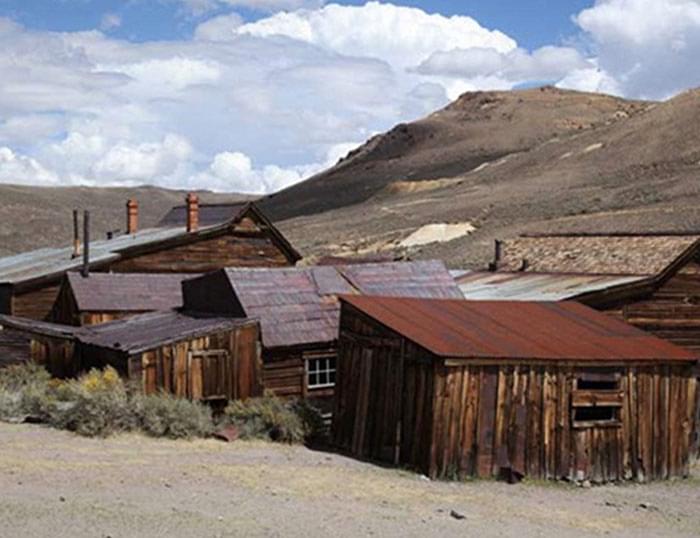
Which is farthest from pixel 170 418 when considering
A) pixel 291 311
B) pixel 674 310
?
pixel 674 310

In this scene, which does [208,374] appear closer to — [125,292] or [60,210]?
[125,292]

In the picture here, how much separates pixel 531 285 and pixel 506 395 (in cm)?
1006

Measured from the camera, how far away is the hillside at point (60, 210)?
341 feet

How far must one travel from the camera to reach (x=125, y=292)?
3173 centimetres

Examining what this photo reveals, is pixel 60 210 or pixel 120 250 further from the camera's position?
pixel 60 210

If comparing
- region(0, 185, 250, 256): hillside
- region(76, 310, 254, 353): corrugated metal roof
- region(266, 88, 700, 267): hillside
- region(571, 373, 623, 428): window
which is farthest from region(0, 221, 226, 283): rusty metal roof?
region(0, 185, 250, 256): hillside

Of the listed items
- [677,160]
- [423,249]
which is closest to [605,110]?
[677,160]

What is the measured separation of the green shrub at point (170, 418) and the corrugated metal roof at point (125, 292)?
10516 mm

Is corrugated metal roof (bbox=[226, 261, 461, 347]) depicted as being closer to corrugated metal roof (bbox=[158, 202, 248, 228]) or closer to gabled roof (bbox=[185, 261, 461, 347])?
gabled roof (bbox=[185, 261, 461, 347])

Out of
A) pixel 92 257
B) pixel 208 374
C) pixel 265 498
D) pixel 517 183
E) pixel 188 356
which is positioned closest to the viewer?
pixel 265 498

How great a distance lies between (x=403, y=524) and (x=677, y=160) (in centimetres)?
7504

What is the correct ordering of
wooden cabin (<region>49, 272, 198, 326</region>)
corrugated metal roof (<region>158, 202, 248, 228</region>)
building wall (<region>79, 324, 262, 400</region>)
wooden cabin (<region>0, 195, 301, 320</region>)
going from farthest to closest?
corrugated metal roof (<region>158, 202, 248, 228</region>), wooden cabin (<region>0, 195, 301, 320</region>), wooden cabin (<region>49, 272, 198, 326</region>), building wall (<region>79, 324, 262, 400</region>)

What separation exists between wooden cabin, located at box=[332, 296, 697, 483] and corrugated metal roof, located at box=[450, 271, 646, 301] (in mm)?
3570

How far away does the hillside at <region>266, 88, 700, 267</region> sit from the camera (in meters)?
65.9
